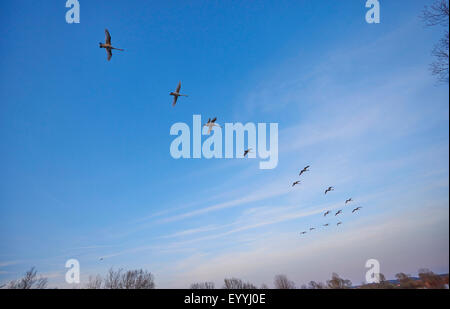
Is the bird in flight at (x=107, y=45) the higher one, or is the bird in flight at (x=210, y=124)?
the bird in flight at (x=107, y=45)

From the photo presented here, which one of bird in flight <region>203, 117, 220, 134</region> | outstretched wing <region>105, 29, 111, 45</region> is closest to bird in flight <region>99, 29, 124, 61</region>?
outstretched wing <region>105, 29, 111, 45</region>

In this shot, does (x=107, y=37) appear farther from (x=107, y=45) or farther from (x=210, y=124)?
(x=210, y=124)

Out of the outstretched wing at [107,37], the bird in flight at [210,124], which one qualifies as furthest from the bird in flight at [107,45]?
the bird in flight at [210,124]

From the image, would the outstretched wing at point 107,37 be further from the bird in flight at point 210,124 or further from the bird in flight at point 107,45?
the bird in flight at point 210,124

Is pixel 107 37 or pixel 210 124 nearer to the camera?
pixel 107 37

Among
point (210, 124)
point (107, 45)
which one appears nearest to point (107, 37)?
point (107, 45)

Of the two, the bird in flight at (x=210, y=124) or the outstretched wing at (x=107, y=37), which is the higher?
the outstretched wing at (x=107, y=37)

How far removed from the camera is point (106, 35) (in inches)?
768

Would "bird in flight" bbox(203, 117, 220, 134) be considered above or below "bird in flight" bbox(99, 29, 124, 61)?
below

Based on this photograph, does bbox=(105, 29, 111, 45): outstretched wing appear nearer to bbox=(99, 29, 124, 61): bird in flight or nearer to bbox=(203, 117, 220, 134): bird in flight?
bbox=(99, 29, 124, 61): bird in flight
